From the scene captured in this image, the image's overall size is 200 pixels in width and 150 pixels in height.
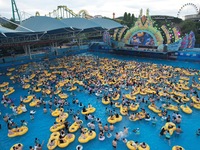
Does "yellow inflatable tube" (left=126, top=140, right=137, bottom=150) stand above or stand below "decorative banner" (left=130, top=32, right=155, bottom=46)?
below

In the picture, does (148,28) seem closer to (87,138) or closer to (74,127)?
(74,127)

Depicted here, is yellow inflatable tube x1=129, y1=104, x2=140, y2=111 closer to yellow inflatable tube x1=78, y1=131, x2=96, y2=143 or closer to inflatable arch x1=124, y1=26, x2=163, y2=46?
yellow inflatable tube x1=78, y1=131, x2=96, y2=143

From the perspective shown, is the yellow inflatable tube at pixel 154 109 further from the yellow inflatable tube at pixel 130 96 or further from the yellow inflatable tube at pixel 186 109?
the yellow inflatable tube at pixel 186 109

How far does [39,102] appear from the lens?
741 inches

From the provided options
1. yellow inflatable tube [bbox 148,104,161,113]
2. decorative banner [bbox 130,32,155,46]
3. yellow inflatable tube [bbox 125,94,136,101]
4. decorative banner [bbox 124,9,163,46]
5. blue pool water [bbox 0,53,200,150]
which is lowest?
blue pool water [bbox 0,53,200,150]

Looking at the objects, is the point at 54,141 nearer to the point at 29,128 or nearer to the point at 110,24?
the point at 29,128

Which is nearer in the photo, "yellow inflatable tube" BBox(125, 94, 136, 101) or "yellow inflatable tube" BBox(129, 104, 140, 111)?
"yellow inflatable tube" BBox(129, 104, 140, 111)

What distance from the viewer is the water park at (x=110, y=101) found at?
13.1 metres

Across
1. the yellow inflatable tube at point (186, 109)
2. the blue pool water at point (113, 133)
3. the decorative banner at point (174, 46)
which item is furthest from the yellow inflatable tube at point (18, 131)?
the decorative banner at point (174, 46)

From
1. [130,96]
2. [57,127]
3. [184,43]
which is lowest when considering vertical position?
[57,127]

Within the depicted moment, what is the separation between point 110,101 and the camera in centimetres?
1872

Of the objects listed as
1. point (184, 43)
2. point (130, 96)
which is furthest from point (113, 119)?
point (184, 43)

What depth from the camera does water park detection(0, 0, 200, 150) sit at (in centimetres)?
1312

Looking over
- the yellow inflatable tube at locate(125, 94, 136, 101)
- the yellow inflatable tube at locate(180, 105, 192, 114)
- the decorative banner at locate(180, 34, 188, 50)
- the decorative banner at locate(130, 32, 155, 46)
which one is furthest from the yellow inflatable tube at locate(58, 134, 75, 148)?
the decorative banner at locate(180, 34, 188, 50)
